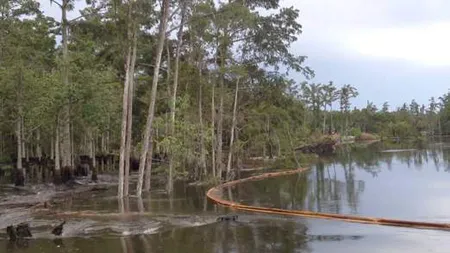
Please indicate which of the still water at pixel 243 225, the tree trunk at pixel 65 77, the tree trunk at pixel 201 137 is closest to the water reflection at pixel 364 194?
the still water at pixel 243 225

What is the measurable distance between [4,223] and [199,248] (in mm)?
7005

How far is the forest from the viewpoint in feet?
75.4

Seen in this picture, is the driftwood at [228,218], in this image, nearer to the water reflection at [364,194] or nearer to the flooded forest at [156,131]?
the flooded forest at [156,131]

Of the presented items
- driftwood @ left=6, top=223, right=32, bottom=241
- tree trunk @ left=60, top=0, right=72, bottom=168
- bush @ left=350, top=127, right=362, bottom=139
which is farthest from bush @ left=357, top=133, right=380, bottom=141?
driftwood @ left=6, top=223, right=32, bottom=241

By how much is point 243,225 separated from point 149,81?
2496 centimetres

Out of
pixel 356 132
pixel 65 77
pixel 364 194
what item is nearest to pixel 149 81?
pixel 65 77

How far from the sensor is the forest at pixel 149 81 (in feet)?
75.4

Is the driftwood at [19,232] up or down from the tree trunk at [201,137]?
down

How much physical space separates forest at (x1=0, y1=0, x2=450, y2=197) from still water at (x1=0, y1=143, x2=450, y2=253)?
11.7 feet

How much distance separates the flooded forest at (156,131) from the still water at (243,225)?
0.22ft

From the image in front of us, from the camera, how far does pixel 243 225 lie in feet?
47.2

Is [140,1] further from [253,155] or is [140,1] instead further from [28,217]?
[253,155]

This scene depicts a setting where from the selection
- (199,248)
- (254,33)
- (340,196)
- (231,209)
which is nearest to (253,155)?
(254,33)

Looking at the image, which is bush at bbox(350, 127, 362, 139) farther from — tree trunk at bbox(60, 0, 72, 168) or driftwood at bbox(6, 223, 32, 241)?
driftwood at bbox(6, 223, 32, 241)
